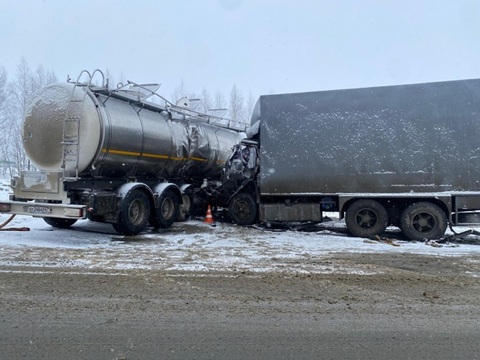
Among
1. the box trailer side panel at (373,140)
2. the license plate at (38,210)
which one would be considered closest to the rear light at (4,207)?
the license plate at (38,210)

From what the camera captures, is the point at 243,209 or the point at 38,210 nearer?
the point at 38,210

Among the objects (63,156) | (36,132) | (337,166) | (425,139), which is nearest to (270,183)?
(337,166)

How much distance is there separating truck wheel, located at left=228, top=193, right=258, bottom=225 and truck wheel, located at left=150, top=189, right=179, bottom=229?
1.73 meters

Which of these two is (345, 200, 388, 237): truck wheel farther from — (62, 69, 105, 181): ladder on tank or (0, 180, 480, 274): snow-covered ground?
(62, 69, 105, 181): ladder on tank

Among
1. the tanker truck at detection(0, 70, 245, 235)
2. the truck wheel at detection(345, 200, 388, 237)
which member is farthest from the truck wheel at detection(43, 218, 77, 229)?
the truck wheel at detection(345, 200, 388, 237)

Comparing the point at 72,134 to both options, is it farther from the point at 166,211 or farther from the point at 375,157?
the point at 375,157

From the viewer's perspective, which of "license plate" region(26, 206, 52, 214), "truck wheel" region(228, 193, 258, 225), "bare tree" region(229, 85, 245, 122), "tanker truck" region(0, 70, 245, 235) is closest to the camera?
"license plate" region(26, 206, 52, 214)

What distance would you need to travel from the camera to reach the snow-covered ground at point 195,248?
5.90 m

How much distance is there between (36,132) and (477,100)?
34.5 feet

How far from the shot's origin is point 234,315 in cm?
376

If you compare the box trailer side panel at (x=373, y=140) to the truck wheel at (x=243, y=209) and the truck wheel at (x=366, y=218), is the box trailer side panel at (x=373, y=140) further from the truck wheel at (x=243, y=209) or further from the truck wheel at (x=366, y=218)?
the truck wheel at (x=243, y=209)

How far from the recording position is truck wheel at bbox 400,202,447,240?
8742 millimetres

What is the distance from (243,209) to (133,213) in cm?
341

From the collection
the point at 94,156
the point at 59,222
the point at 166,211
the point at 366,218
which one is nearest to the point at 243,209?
the point at 166,211
